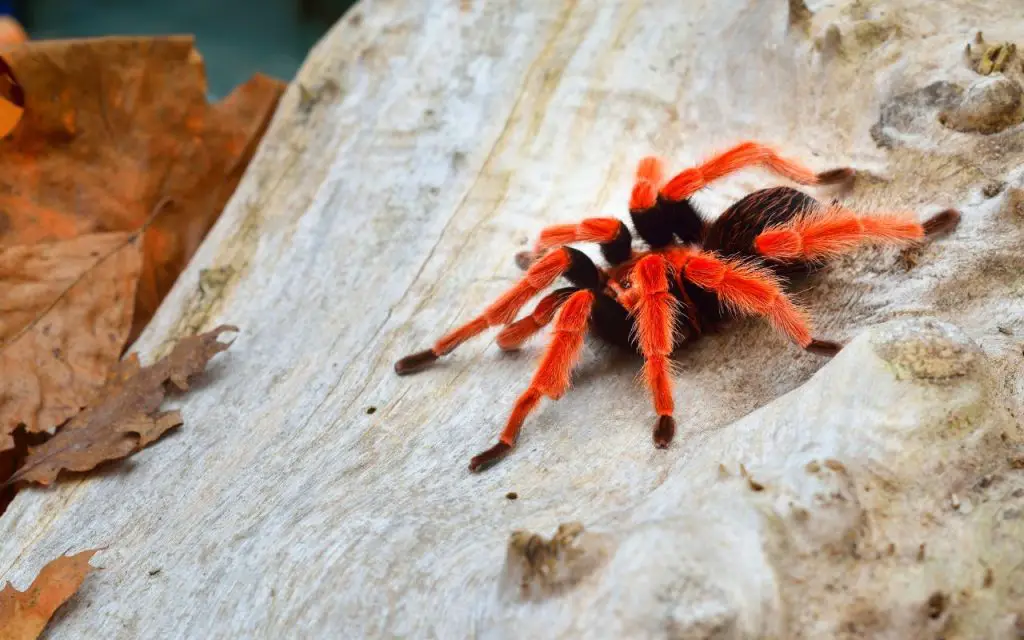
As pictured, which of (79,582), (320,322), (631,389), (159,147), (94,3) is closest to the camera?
(79,582)

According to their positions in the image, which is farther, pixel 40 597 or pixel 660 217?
pixel 660 217

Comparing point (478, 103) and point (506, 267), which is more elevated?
point (478, 103)

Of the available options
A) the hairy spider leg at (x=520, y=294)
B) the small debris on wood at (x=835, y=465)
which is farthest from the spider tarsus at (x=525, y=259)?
the small debris on wood at (x=835, y=465)

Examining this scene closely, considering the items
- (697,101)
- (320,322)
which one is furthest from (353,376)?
(697,101)

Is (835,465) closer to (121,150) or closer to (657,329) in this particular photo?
(657,329)

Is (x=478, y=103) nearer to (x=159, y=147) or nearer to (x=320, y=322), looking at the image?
(x=320, y=322)

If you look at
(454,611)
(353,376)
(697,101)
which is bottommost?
(353,376)

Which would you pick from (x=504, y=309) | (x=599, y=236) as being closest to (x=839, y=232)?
(x=599, y=236)
